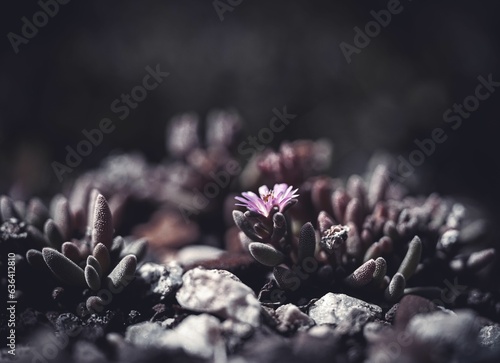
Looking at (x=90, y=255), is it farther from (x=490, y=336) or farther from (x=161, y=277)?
(x=490, y=336)

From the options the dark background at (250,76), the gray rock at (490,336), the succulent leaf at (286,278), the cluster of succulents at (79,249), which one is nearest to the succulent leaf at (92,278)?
the cluster of succulents at (79,249)

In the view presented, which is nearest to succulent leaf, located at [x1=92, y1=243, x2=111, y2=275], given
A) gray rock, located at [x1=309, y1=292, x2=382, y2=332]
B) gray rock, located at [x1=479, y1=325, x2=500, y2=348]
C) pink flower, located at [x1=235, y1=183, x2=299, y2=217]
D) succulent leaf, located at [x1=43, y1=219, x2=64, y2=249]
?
succulent leaf, located at [x1=43, y1=219, x2=64, y2=249]

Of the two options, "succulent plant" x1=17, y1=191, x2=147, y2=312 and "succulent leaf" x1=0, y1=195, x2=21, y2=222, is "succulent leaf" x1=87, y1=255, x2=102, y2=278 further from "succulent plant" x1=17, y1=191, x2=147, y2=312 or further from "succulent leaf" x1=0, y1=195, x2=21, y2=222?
"succulent leaf" x1=0, y1=195, x2=21, y2=222

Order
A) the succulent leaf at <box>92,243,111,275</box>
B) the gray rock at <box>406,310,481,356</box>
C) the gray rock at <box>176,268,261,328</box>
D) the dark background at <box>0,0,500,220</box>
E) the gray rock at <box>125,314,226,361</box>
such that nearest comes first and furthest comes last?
the gray rock at <box>406,310,481,356</box> → the gray rock at <box>125,314,226,361</box> → the gray rock at <box>176,268,261,328</box> → the succulent leaf at <box>92,243,111,275</box> → the dark background at <box>0,0,500,220</box>

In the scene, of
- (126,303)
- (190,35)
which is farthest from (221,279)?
(190,35)

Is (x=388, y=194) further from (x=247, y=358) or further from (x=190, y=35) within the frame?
(x=190, y=35)

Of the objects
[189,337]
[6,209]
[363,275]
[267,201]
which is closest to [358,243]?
[363,275]
